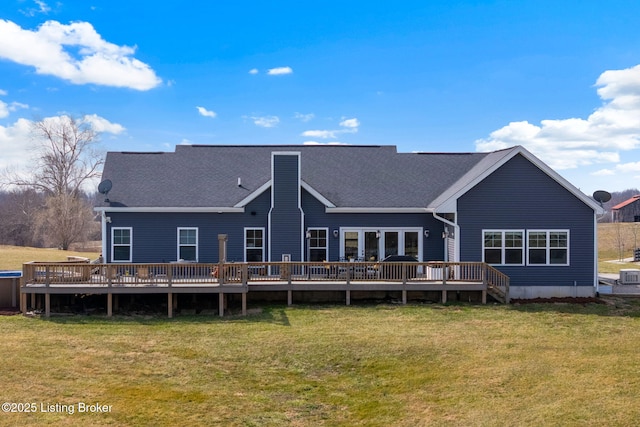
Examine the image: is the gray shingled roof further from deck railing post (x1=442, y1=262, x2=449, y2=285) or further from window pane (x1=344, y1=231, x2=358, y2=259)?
deck railing post (x1=442, y1=262, x2=449, y2=285)

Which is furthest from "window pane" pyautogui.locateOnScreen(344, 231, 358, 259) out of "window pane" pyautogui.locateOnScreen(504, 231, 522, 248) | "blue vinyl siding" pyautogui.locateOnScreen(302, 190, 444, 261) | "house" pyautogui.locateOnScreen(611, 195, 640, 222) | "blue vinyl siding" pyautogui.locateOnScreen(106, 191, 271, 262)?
"house" pyautogui.locateOnScreen(611, 195, 640, 222)

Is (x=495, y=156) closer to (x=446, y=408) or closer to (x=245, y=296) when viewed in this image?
(x=245, y=296)

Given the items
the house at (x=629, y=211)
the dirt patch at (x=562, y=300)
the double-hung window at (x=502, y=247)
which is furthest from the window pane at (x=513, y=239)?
the house at (x=629, y=211)

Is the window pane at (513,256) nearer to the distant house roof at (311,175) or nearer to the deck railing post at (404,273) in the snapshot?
the distant house roof at (311,175)

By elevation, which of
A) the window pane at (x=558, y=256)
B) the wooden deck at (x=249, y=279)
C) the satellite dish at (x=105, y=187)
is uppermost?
the satellite dish at (x=105, y=187)

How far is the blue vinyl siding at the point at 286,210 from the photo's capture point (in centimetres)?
2230

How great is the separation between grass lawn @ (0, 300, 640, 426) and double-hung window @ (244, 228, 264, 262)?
4.96 m

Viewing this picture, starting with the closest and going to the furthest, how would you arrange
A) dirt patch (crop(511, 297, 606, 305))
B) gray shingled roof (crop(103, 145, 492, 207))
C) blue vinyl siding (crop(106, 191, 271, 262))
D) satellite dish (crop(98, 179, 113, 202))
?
dirt patch (crop(511, 297, 606, 305)) → satellite dish (crop(98, 179, 113, 202)) → blue vinyl siding (crop(106, 191, 271, 262)) → gray shingled roof (crop(103, 145, 492, 207))

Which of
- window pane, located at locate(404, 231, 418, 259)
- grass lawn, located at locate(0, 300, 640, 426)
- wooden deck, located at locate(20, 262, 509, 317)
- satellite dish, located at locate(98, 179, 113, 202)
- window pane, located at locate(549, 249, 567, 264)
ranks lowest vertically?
grass lawn, located at locate(0, 300, 640, 426)

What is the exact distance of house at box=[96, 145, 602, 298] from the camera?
68.8 ft

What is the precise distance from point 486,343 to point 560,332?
274 cm

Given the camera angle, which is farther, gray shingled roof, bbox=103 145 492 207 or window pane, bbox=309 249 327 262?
gray shingled roof, bbox=103 145 492 207

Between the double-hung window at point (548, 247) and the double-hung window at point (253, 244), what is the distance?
34.0 feet

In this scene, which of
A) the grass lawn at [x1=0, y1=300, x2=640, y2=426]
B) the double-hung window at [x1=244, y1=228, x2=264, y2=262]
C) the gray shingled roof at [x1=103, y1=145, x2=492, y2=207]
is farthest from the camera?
the gray shingled roof at [x1=103, y1=145, x2=492, y2=207]
